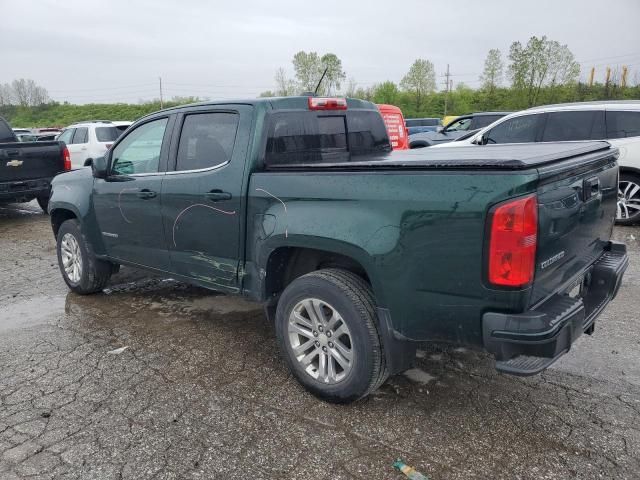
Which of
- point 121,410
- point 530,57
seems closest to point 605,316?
point 121,410

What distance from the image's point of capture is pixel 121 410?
3227mm

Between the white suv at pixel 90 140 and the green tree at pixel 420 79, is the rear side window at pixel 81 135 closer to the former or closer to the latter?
the white suv at pixel 90 140

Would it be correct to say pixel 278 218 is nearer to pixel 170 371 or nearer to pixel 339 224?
pixel 339 224

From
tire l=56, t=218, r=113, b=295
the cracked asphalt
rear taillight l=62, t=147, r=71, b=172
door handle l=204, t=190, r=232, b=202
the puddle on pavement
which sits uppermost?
door handle l=204, t=190, r=232, b=202

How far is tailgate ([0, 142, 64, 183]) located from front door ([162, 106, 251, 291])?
6.37m

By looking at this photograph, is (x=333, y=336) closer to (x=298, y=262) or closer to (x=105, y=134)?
(x=298, y=262)

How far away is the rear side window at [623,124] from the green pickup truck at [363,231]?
205 inches

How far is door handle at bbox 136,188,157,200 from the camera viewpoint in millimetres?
4281

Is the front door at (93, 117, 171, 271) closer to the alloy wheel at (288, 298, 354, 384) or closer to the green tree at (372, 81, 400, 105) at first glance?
the alloy wheel at (288, 298, 354, 384)

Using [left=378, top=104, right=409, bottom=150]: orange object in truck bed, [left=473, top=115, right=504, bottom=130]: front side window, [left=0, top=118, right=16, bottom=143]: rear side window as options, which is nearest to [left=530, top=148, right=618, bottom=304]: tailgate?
[left=378, top=104, right=409, bottom=150]: orange object in truck bed

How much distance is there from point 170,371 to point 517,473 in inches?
91.3

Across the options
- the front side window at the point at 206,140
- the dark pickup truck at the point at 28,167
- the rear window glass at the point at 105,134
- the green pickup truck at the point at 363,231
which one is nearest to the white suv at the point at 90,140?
the rear window glass at the point at 105,134

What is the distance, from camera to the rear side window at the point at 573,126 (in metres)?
8.08

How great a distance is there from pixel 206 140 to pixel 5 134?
8549 millimetres
